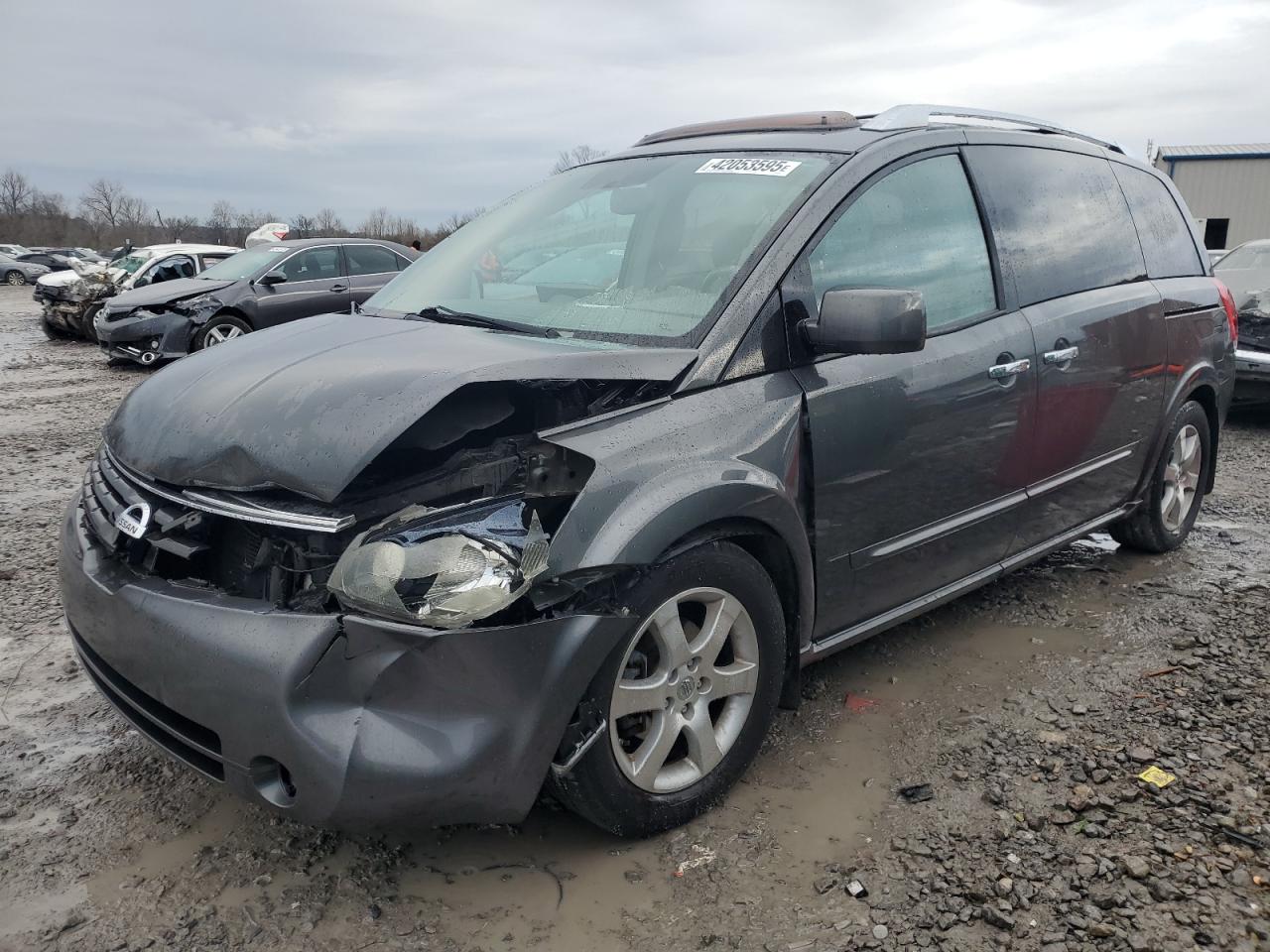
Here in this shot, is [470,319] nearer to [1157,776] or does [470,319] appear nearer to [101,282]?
[1157,776]

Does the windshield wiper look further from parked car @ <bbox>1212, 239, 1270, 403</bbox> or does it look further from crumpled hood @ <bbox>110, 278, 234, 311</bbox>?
crumpled hood @ <bbox>110, 278, 234, 311</bbox>

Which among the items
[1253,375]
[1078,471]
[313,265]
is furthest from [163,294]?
[1253,375]

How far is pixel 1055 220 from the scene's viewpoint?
3676 mm

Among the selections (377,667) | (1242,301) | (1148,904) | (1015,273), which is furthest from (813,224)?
(1242,301)

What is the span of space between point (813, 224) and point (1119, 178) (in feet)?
7.06

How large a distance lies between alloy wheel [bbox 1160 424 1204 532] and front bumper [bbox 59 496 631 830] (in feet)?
Answer: 11.3

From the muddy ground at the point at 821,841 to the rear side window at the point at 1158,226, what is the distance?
5.38 feet

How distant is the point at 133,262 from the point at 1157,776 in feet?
56.8

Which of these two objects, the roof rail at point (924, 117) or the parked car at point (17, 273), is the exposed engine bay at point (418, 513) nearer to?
the roof rail at point (924, 117)

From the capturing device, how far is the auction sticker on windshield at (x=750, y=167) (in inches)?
117

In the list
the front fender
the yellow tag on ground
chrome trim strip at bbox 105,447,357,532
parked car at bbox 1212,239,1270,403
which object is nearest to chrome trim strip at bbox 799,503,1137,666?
the front fender

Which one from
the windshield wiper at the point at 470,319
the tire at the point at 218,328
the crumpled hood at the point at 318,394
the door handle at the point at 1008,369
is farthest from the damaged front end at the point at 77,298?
the door handle at the point at 1008,369

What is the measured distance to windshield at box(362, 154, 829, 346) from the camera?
2.76 metres

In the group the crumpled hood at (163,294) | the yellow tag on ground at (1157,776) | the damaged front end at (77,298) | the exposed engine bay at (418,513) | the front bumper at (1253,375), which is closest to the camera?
the exposed engine bay at (418,513)
